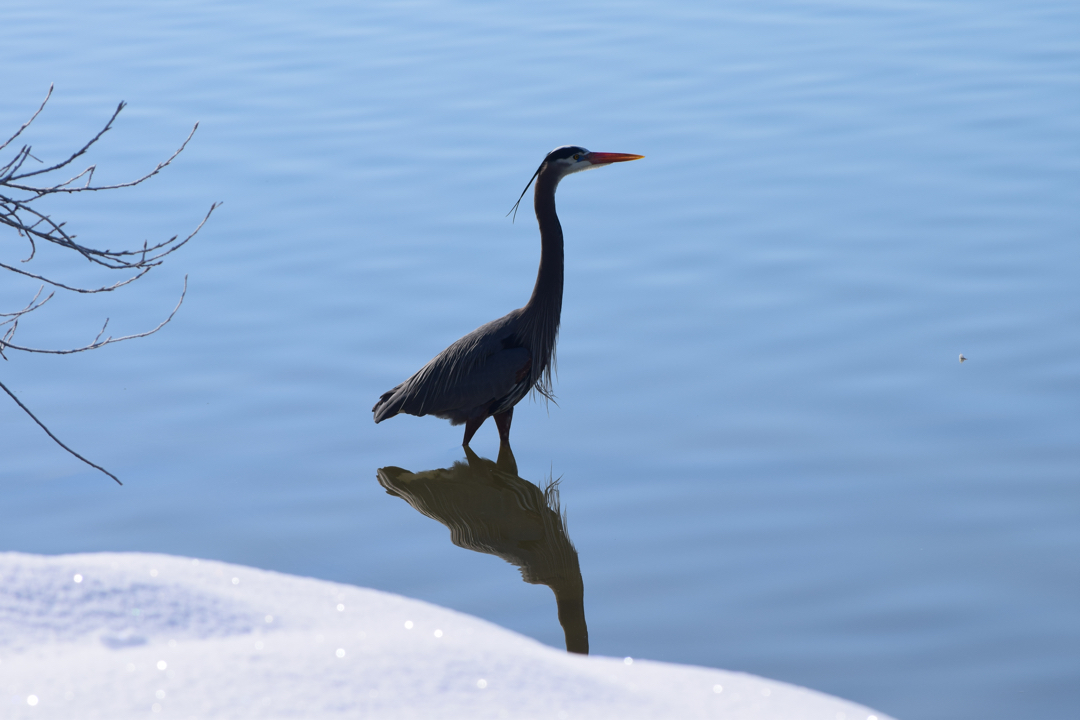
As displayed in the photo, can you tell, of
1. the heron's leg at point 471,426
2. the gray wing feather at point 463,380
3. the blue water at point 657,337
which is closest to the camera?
the blue water at point 657,337

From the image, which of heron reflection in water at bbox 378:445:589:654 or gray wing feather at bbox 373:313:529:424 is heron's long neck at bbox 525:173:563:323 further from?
Answer: heron reflection in water at bbox 378:445:589:654

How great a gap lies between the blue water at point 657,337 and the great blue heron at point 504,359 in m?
0.25

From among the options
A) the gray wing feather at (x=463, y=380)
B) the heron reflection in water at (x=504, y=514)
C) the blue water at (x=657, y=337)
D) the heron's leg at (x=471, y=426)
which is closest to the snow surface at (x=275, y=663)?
the blue water at (x=657, y=337)

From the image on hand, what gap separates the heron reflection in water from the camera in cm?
517

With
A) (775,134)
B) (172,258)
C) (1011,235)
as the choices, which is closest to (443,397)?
(172,258)

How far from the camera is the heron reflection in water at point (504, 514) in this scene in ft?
17.0

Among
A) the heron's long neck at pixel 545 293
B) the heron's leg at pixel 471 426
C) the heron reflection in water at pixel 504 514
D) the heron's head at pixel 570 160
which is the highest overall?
the heron's head at pixel 570 160

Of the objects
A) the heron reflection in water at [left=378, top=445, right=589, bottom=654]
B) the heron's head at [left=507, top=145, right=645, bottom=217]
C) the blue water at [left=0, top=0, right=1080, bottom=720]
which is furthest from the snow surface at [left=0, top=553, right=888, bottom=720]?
the heron's head at [left=507, top=145, right=645, bottom=217]

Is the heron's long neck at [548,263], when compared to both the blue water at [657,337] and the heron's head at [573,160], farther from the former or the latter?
the blue water at [657,337]

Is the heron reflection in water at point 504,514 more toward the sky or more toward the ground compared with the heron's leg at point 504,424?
more toward the ground

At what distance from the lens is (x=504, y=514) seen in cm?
580

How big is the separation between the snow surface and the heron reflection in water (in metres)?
1.56

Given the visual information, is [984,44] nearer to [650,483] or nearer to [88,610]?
[650,483]

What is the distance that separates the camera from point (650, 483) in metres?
5.72
